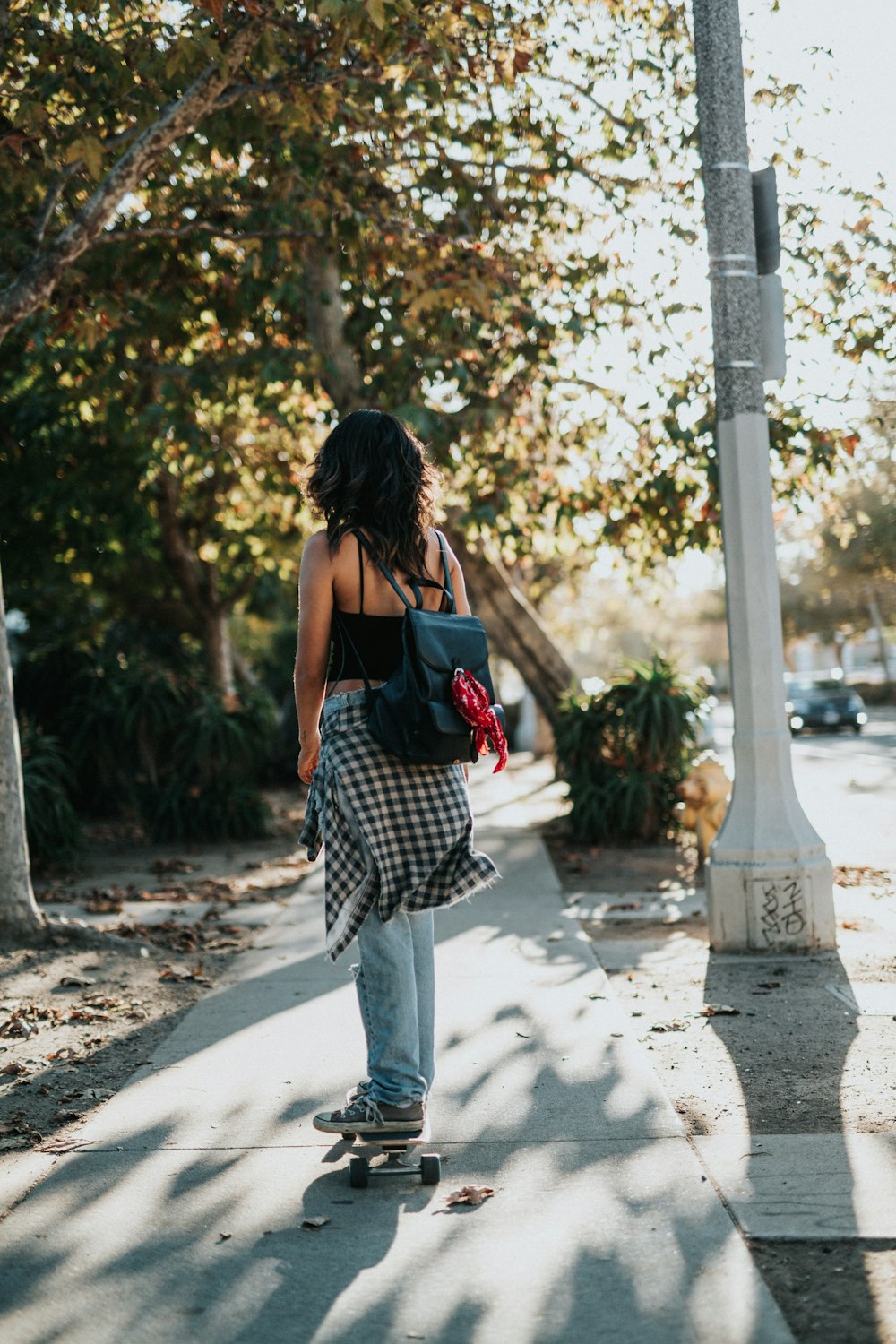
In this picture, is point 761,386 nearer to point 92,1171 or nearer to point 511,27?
point 511,27

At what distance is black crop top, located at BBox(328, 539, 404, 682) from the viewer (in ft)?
12.4

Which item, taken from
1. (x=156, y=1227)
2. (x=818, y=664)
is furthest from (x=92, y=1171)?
(x=818, y=664)

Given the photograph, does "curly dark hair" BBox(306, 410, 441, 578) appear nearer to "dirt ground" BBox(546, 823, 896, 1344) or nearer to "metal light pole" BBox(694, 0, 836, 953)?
"dirt ground" BBox(546, 823, 896, 1344)

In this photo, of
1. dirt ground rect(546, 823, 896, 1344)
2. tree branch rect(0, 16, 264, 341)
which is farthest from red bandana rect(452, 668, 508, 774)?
tree branch rect(0, 16, 264, 341)

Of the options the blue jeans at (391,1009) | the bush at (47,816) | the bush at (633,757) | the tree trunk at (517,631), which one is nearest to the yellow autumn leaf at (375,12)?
the blue jeans at (391,1009)

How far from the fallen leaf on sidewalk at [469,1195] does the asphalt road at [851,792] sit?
5842 millimetres

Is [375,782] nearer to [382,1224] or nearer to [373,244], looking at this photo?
[382,1224]

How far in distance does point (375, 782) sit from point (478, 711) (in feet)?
1.15

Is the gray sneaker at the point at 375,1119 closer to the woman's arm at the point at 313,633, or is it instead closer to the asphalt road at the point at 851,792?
the woman's arm at the point at 313,633

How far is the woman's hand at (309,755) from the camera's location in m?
3.81

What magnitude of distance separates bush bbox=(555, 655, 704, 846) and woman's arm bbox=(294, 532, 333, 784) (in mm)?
7410

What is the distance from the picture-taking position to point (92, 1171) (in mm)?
3742

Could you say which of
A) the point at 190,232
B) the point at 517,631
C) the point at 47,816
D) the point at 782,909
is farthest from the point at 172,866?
the point at 782,909

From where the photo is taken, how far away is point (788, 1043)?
4785 millimetres
